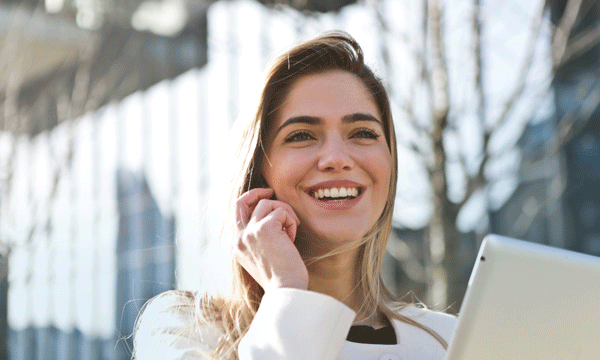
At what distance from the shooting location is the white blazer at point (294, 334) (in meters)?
1.50

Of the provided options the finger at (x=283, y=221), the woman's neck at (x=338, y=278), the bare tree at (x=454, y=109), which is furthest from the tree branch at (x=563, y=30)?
the finger at (x=283, y=221)

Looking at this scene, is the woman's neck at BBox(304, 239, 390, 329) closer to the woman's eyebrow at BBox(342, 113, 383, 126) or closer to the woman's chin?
the woman's chin

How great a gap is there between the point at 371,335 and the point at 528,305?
108cm

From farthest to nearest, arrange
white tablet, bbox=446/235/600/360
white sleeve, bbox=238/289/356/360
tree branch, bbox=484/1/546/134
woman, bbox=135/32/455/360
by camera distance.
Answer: tree branch, bbox=484/1/546/134 → woman, bbox=135/32/455/360 → white sleeve, bbox=238/289/356/360 → white tablet, bbox=446/235/600/360

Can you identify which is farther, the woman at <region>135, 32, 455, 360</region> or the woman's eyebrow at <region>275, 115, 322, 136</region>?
the woman's eyebrow at <region>275, 115, 322, 136</region>

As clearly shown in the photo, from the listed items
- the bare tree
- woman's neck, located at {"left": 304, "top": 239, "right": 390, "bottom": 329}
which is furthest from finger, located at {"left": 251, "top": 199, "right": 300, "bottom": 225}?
the bare tree

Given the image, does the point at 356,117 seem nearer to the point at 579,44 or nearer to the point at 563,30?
the point at 563,30

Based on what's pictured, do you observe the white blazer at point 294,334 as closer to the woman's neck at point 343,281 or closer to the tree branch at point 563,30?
the woman's neck at point 343,281

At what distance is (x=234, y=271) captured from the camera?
81.4 inches

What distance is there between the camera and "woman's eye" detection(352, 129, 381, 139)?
6.89 feet

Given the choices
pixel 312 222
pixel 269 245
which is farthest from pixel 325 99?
pixel 269 245

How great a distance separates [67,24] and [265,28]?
3.67m

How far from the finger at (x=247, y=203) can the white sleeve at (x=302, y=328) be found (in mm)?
436

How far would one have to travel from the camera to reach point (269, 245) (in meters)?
1.76
